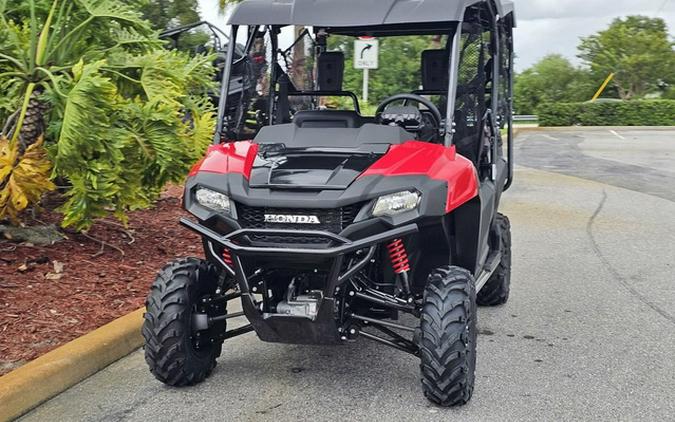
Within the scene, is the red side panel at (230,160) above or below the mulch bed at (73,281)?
above

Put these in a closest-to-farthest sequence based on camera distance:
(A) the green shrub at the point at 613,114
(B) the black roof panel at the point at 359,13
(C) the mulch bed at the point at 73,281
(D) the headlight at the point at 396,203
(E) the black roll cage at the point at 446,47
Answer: (D) the headlight at the point at 396,203
(B) the black roof panel at the point at 359,13
(E) the black roll cage at the point at 446,47
(C) the mulch bed at the point at 73,281
(A) the green shrub at the point at 613,114

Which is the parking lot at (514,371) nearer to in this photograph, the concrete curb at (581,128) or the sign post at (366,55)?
the sign post at (366,55)

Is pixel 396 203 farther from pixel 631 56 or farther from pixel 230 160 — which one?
pixel 631 56

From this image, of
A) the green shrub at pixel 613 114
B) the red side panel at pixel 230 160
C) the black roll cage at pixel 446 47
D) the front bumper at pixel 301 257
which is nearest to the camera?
the front bumper at pixel 301 257

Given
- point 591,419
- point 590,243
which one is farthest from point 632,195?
point 591,419

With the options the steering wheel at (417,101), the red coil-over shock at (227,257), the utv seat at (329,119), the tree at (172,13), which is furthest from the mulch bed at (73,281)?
the tree at (172,13)

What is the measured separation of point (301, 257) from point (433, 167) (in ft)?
2.69

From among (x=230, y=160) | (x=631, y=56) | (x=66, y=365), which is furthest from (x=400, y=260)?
(x=631, y=56)

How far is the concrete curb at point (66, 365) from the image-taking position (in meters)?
4.01

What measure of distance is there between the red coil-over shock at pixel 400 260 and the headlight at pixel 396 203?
17 centimetres

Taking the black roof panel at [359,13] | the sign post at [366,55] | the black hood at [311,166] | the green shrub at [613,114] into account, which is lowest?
the green shrub at [613,114]

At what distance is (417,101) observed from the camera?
16.1 feet

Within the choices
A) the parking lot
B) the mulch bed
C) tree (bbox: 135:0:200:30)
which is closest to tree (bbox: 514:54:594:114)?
tree (bbox: 135:0:200:30)

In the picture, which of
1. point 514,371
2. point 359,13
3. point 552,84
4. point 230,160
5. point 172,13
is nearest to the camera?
point 230,160
